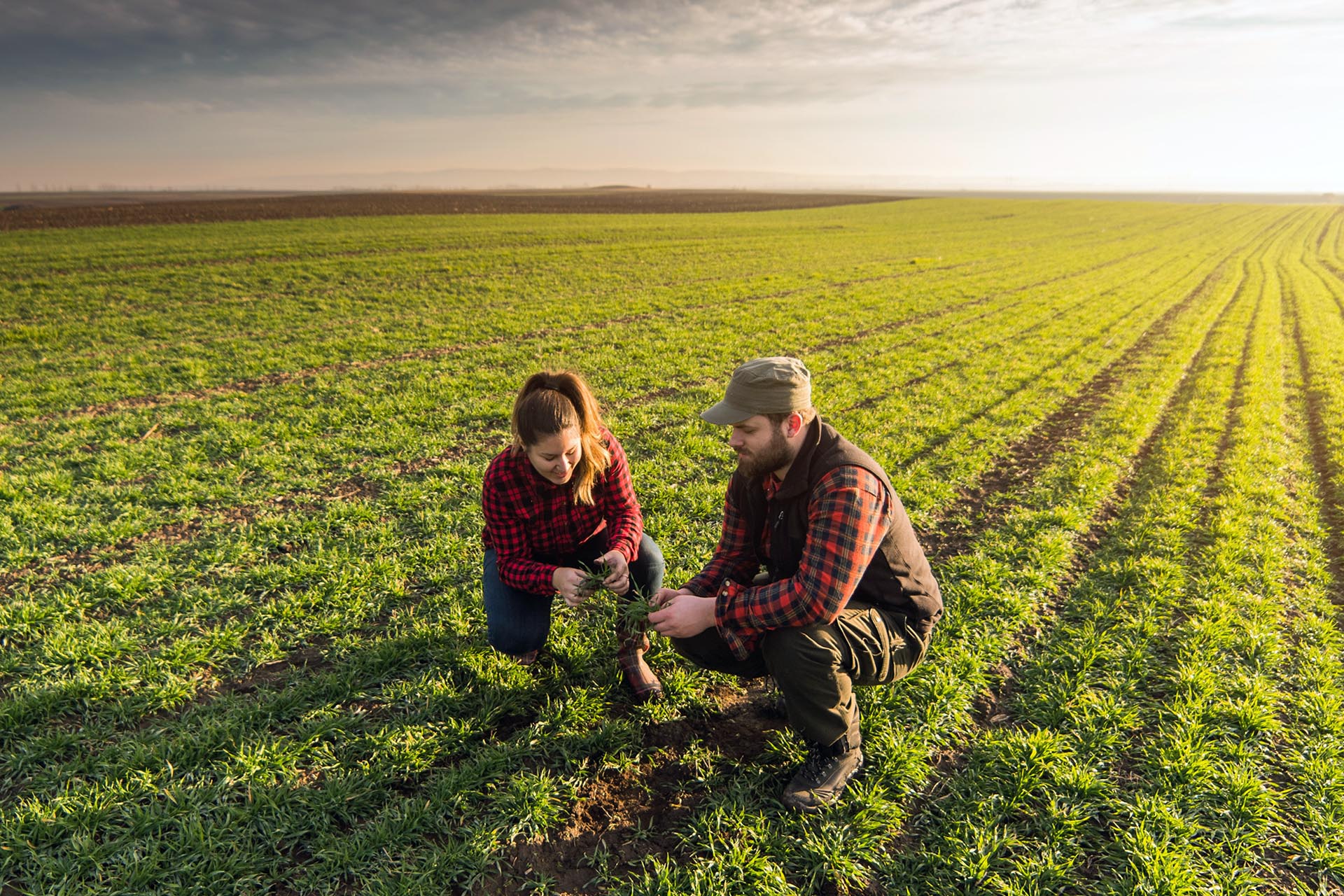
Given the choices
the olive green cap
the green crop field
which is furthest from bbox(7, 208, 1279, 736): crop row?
the olive green cap

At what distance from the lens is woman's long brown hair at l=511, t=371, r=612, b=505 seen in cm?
372

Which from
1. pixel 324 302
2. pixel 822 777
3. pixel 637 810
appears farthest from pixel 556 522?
pixel 324 302

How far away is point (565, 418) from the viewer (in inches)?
148

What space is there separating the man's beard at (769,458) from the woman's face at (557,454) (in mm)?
1022

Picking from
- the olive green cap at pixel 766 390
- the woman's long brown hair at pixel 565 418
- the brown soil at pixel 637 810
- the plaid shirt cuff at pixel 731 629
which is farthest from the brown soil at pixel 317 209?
A: the plaid shirt cuff at pixel 731 629

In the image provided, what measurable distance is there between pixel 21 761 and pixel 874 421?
377 inches

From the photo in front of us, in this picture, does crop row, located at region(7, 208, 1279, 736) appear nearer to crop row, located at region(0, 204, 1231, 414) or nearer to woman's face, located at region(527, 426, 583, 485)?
woman's face, located at region(527, 426, 583, 485)

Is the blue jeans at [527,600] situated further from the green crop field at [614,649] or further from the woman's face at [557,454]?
the woman's face at [557,454]

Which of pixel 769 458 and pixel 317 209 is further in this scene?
pixel 317 209

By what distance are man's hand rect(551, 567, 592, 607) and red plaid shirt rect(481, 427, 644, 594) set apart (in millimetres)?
87

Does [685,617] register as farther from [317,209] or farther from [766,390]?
[317,209]

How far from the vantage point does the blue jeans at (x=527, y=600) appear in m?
4.30

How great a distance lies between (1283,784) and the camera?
12.4 feet

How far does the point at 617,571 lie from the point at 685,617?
→ 23.0 inches
